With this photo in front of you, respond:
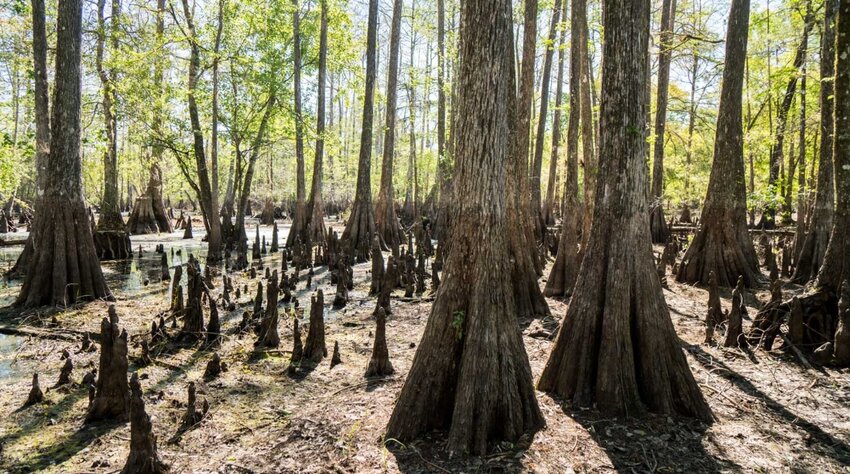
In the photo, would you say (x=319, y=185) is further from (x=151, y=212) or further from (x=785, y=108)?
(x=785, y=108)

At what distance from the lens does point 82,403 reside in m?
3.94

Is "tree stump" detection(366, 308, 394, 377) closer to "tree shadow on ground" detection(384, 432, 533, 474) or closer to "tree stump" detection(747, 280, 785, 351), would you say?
"tree shadow on ground" detection(384, 432, 533, 474)

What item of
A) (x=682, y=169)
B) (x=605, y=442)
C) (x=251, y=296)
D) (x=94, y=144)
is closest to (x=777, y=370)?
(x=605, y=442)

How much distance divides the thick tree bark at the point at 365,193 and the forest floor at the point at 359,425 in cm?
759

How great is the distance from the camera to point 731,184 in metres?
8.25

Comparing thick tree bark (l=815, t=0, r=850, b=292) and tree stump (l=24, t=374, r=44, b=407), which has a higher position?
thick tree bark (l=815, t=0, r=850, b=292)

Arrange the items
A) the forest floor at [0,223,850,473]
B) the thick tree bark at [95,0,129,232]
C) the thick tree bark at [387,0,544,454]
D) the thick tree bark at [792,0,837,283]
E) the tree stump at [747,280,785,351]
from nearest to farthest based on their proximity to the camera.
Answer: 1. the forest floor at [0,223,850,473]
2. the thick tree bark at [387,0,544,454]
3. the tree stump at [747,280,785,351]
4. the thick tree bark at [792,0,837,283]
5. the thick tree bark at [95,0,129,232]

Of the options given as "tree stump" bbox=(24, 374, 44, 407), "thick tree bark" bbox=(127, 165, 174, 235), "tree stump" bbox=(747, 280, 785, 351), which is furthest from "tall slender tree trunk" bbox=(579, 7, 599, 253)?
"thick tree bark" bbox=(127, 165, 174, 235)

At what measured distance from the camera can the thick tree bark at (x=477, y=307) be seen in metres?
3.14

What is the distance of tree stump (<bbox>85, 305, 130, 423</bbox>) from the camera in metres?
3.70

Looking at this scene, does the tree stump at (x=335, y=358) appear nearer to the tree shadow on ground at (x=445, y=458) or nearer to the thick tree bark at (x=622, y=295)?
the tree shadow on ground at (x=445, y=458)

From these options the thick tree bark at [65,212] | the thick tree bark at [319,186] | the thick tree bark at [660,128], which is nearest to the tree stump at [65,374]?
the thick tree bark at [65,212]

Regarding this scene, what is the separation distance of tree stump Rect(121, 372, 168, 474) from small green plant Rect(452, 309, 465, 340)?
193 cm

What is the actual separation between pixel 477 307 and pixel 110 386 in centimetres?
287
